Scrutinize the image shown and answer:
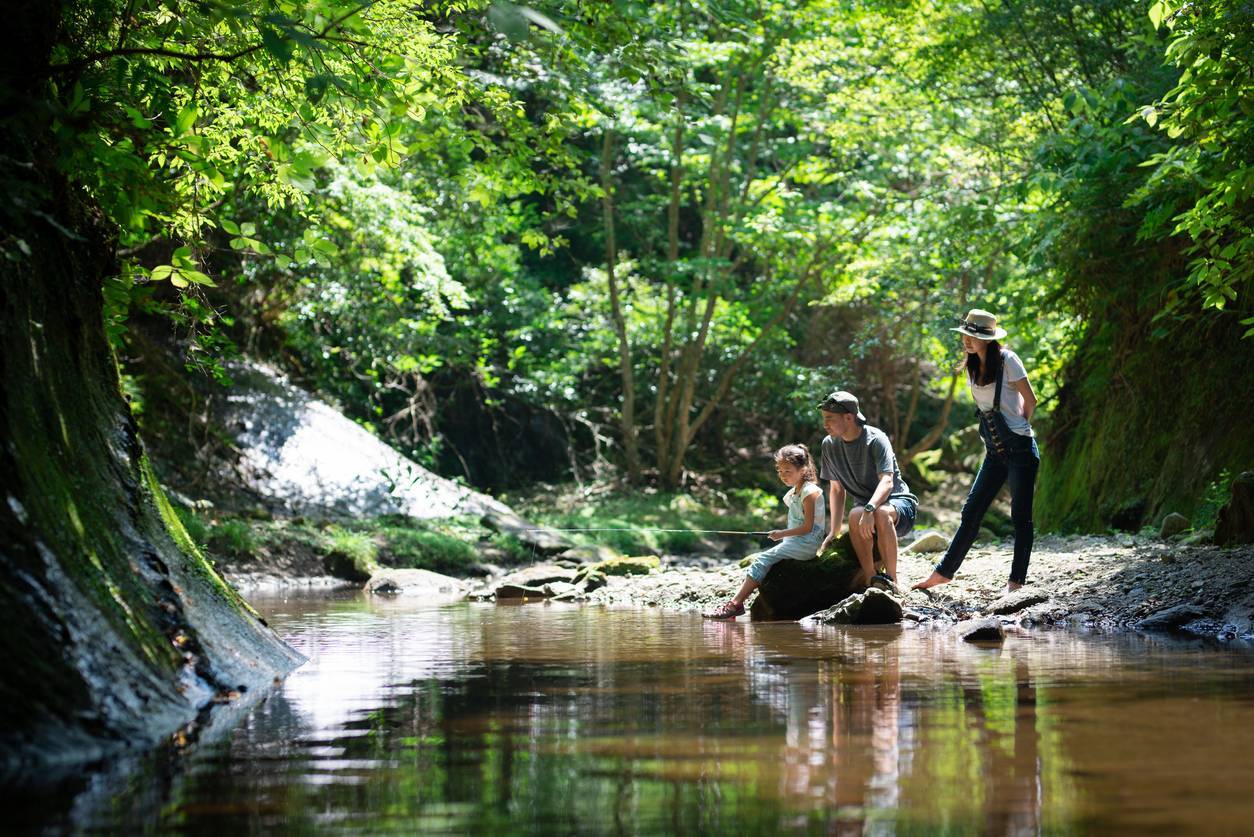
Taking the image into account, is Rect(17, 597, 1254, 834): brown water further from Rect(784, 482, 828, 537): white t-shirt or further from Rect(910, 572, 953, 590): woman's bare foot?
Rect(784, 482, 828, 537): white t-shirt

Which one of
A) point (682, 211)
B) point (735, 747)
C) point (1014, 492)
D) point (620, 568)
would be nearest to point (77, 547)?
point (735, 747)

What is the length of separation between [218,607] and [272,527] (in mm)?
10027

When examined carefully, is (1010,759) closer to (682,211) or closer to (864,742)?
(864,742)

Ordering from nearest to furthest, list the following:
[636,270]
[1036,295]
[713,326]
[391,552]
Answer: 1. [1036,295]
2. [391,552]
3. [713,326]
4. [636,270]

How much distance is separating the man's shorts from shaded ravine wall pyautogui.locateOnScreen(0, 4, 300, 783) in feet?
15.4

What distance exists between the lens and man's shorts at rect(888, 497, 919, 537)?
371 inches

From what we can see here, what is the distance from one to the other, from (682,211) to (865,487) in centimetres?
1923

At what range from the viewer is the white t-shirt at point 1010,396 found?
8.63 m

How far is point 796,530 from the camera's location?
9.73 meters

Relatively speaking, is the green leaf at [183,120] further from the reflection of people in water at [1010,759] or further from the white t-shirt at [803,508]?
the white t-shirt at [803,508]

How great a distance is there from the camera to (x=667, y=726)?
4430 mm

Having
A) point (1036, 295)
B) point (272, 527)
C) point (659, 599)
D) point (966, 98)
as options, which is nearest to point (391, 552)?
point (272, 527)

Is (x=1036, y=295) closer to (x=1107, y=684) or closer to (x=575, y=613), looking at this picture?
(x=575, y=613)

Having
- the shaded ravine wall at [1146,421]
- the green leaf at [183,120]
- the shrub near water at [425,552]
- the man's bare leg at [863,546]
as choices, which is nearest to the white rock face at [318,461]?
the shrub near water at [425,552]
